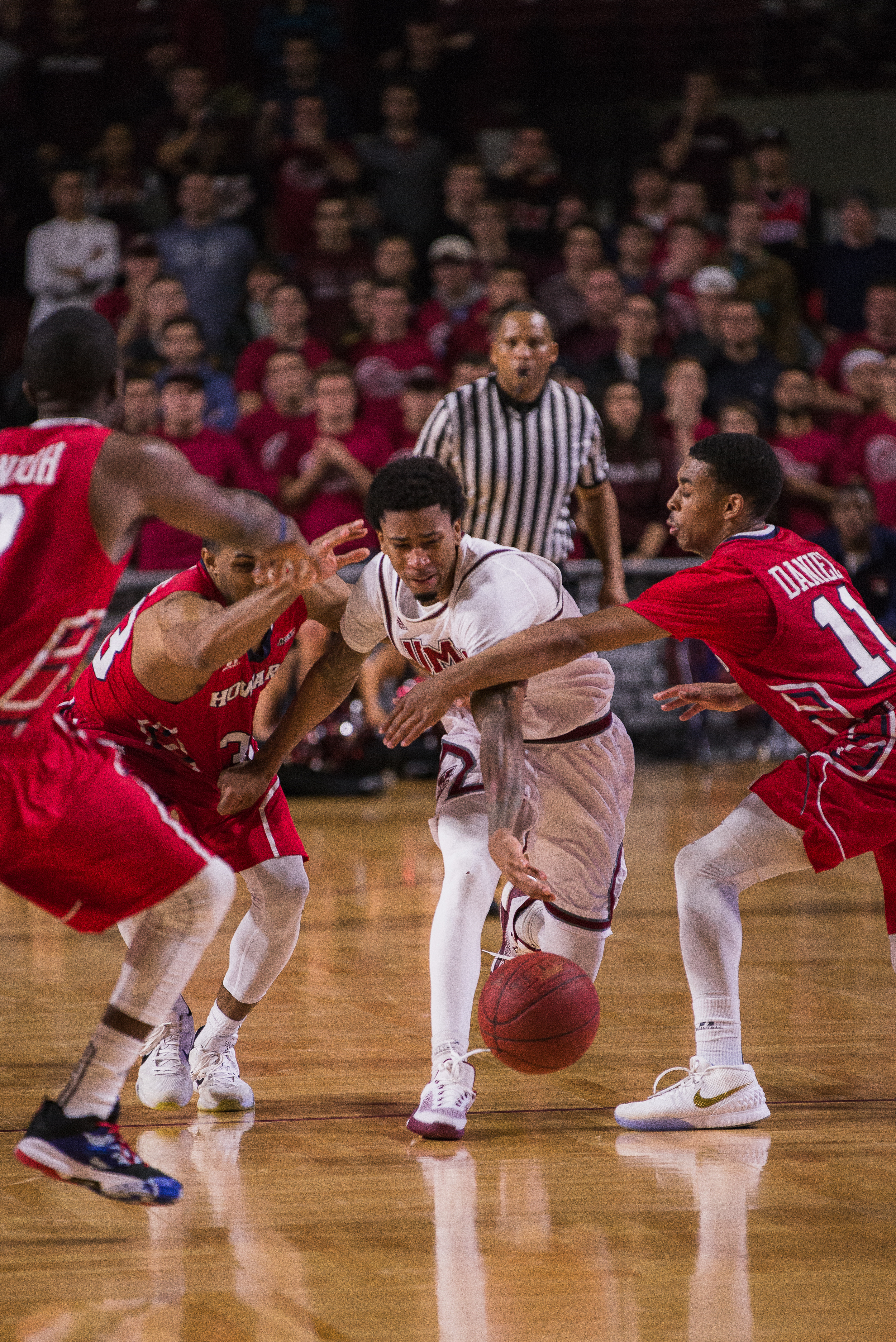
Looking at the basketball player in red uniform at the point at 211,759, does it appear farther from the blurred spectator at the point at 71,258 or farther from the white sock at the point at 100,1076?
the blurred spectator at the point at 71,258

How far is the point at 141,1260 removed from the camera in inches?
122

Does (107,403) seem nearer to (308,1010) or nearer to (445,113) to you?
(308,1010)

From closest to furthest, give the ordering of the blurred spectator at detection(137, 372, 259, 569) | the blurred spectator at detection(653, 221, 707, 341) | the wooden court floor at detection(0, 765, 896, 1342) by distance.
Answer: the wooden court floor at detection(0, 765, 896, 1342), the blurred spectator at detection(137, 372, 259, 569), the blurred spectator at detection(653, 221, 707, 341)

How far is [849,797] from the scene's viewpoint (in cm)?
400

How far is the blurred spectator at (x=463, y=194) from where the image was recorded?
39.4 feet

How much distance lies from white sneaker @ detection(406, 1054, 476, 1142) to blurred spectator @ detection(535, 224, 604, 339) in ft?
26.2

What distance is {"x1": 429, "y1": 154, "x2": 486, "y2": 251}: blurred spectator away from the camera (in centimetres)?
1201

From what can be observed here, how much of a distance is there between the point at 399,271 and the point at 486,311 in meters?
0.70

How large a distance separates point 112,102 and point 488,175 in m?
3.11

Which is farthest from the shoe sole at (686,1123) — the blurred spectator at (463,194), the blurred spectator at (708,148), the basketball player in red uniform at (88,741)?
the blurred spectator at (708,148)

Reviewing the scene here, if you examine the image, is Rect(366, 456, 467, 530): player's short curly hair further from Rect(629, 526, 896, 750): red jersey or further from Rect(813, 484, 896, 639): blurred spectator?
Rect(813, 484, 896, 639): blurred spectator

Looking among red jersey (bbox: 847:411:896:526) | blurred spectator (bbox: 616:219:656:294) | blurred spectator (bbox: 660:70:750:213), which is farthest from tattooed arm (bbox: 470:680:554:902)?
blurred spectator (bbox: 660:70:750:213)

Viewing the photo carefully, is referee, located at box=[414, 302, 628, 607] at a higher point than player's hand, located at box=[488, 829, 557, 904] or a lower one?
higher

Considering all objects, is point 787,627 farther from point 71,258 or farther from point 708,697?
point 71,258
